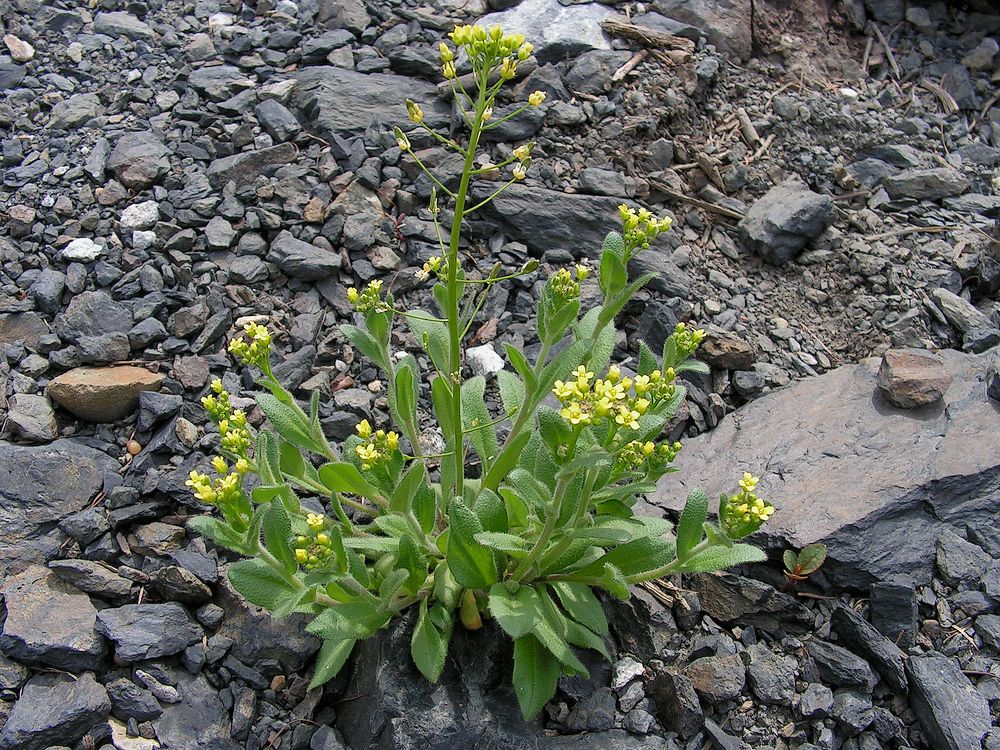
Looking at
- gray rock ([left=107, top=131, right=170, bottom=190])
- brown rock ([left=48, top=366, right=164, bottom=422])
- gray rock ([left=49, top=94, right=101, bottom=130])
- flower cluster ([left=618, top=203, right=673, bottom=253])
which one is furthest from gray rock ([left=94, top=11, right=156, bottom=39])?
flower cluster ([left=618, top=203, right=673, bottom=253])

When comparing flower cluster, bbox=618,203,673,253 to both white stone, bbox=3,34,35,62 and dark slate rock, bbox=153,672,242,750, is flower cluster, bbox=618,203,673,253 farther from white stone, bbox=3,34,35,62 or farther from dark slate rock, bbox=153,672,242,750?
white stone, bbox=3,34,35,62

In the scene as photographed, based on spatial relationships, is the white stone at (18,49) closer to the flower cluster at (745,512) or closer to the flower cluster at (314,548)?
the flower cluster at (314,548)

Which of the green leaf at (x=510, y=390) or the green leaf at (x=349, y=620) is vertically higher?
the green leaf at (x=510, y=390)

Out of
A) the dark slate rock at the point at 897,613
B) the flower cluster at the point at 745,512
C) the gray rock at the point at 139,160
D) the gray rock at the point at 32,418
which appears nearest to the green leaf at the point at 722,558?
the flower cluster at the point at 745,512

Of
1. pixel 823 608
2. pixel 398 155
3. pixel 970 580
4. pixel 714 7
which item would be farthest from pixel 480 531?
pixel 714 7

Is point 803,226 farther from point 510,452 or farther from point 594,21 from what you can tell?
point 510,452
